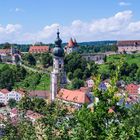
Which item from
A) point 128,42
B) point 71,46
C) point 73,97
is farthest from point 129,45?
point 73,97

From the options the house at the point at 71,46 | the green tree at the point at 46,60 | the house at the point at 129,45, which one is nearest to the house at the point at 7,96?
the green tree at the point at 46,60

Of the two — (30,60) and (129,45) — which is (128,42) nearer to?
(129,45)

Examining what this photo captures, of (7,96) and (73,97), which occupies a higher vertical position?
(73,97)

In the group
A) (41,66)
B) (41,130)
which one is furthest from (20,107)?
(41,66)

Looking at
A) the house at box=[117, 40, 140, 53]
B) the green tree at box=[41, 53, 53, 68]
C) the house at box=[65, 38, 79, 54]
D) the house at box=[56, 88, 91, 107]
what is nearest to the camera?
the house at box=[56, 88, 91, 107]

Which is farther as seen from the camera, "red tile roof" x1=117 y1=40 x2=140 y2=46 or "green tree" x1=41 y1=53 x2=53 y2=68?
"red tile roof" x1=117 y1=40 x2=140 y2=46

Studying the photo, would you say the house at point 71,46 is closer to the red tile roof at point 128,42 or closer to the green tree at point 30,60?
the red tile roof at point 128,42

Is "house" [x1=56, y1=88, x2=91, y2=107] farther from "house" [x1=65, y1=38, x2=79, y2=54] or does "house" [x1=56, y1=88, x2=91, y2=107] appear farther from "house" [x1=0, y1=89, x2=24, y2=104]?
"house" [x1=65, y1=38, x2=79, y2=54]

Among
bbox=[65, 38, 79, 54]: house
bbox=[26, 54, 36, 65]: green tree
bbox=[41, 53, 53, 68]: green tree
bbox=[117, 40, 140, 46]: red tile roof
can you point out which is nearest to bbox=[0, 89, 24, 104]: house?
bbox=[41, 53, 53, 68]: green tree

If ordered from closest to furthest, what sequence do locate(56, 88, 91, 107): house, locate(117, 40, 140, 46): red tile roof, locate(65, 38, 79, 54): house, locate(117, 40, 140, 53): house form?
locate(56, 88, 91, 107): house < locate(65, 38, 79, 54): house < locate(117, 40, 140, 53): house < locate(117, 40, 140, 46): red tile roof

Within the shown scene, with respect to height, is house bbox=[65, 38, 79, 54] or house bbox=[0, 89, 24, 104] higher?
house bbox=[65, 38, 79, 54]
